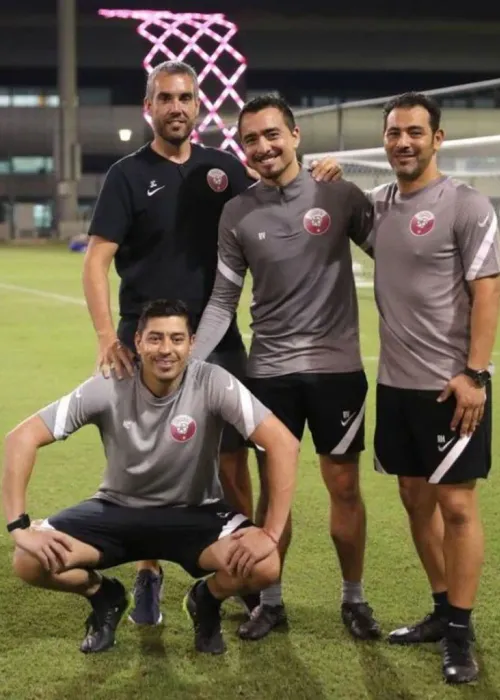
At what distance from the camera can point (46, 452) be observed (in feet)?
20.6

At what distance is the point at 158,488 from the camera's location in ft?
12.0

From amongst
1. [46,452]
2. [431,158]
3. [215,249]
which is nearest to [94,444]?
[46,452]

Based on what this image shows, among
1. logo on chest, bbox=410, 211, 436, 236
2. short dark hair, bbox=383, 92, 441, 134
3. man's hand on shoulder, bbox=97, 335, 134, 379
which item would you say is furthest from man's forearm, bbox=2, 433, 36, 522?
short dark hair, bbox=383, 92, 441, 134

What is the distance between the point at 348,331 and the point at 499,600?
118 cm

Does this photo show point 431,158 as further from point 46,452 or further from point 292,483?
point 46,452

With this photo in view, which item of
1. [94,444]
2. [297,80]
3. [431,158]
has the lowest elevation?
[94,444]

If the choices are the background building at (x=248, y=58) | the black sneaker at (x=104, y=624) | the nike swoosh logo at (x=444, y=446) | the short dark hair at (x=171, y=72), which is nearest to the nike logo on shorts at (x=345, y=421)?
the nike swoosh logo at (x=444, y=446)

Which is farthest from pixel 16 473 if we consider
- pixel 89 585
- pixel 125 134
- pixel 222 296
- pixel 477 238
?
pixel 125 134

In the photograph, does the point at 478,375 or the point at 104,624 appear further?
the point at 104,624

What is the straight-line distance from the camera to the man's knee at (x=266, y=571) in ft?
11.3

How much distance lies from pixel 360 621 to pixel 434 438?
2.51ft

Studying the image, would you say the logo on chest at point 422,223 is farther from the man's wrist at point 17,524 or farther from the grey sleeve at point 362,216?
the man's wrist at point 17,524

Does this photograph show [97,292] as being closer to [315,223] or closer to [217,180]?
[217,180]

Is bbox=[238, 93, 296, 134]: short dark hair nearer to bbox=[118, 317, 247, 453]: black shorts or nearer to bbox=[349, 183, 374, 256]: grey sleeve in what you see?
bbox=[349, 183, 374, 256]: grey sleeve
